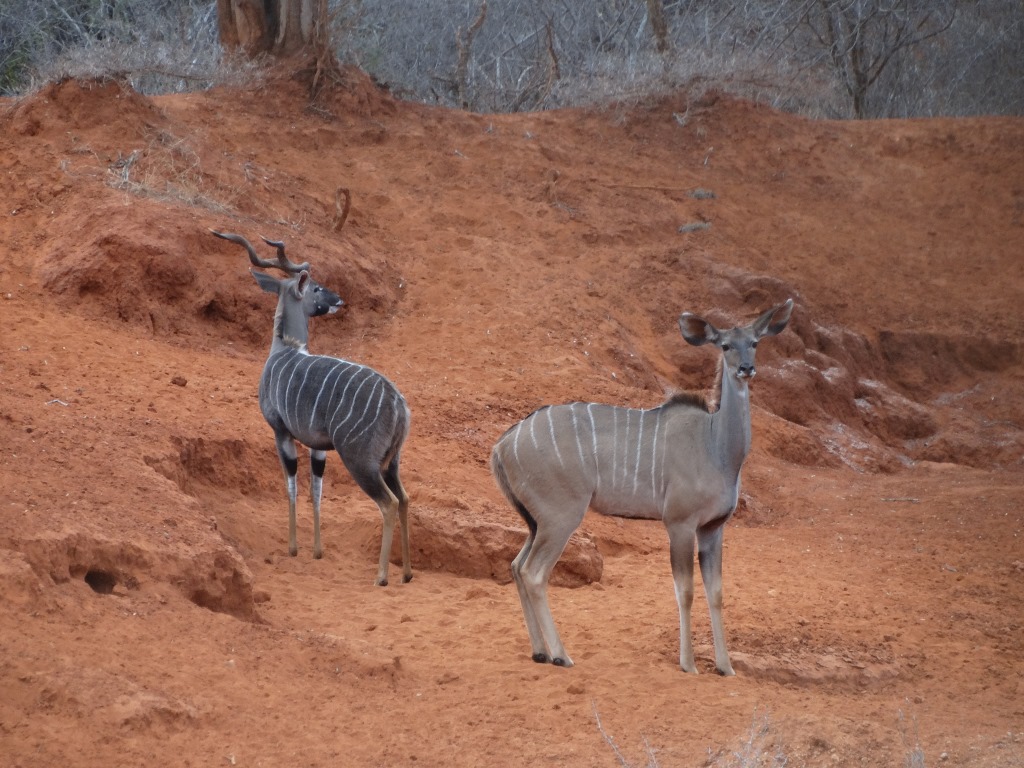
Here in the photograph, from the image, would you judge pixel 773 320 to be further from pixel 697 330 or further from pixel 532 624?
pixel 532 624

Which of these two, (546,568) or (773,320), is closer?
(546,568)

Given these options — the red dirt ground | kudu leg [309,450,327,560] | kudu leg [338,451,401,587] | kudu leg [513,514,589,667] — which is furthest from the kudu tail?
kudu leg [309,450,327,560]

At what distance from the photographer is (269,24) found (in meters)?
15.9

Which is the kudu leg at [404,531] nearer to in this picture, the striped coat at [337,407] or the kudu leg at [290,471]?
the striped coat at [337,407]

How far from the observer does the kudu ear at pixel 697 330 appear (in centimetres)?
648

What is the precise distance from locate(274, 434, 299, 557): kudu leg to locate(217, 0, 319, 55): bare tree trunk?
8.97 m

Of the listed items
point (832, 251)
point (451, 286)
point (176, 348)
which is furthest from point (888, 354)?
point (176, 348)

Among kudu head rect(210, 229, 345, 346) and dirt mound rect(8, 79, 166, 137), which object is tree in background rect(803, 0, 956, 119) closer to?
dirt mound rect(8, 79, 166, 137)

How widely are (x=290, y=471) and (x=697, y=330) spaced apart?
10.0 feet

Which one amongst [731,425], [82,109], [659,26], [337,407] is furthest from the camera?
[659,26]

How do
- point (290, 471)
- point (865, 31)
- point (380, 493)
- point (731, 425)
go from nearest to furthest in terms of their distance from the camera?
1. point (731, 425)
2. point (380, 493)
3. point (290, 471)
4. point (865, 31)

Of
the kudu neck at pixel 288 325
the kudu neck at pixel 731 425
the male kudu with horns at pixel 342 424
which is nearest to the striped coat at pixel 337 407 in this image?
the male kudu with horns at pixel 342 424

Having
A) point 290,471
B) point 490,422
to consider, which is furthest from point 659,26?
point 290,471

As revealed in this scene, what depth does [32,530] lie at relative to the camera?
5590 millimetres
